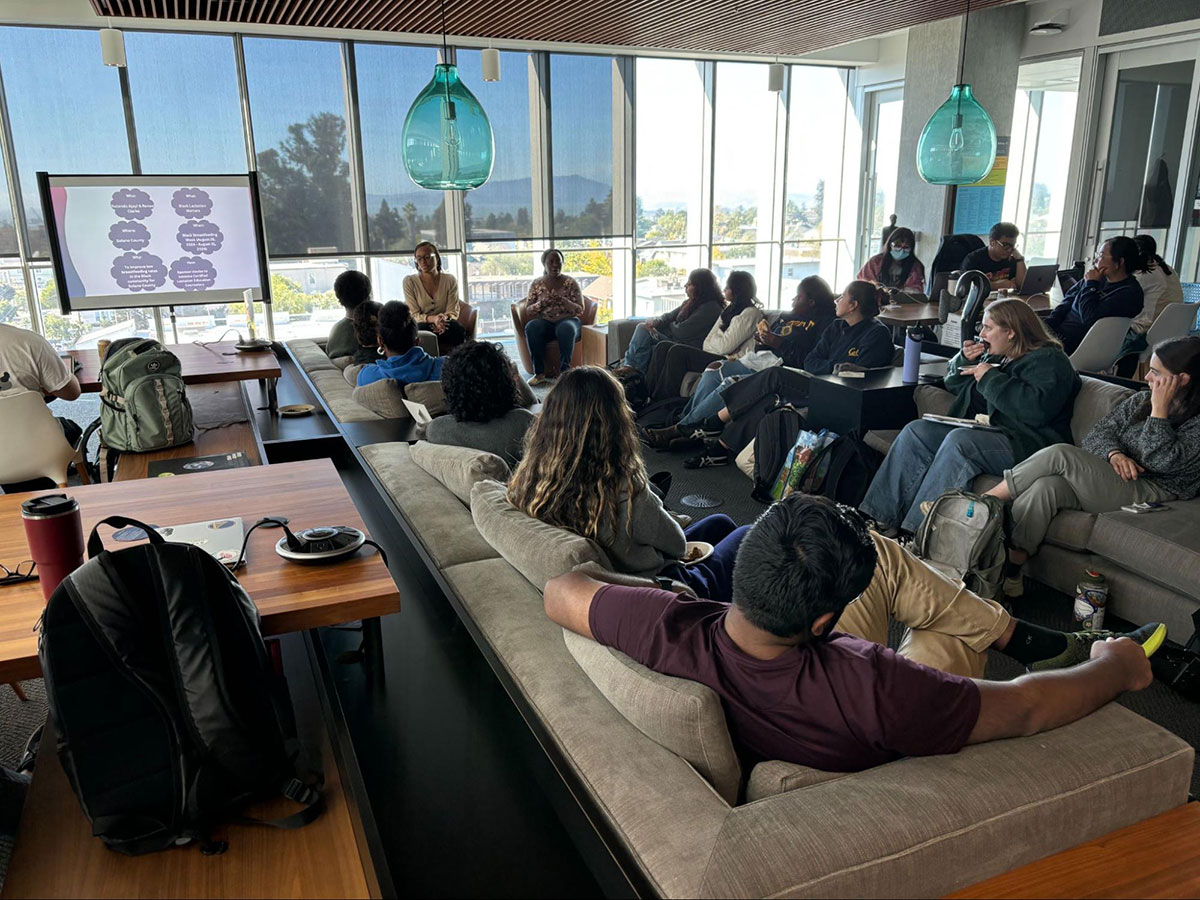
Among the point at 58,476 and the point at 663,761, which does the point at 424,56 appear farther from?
the point at 663,761

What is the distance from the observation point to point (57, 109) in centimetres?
694

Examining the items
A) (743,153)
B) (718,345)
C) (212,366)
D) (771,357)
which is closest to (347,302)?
(212,366)

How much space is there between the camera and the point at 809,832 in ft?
3.85

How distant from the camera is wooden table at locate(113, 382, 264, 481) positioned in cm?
319

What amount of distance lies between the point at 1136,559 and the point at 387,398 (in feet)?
9.42

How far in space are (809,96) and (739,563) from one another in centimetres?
915

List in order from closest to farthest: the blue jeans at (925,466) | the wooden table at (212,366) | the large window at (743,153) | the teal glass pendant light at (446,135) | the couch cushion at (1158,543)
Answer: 1. the couch cushion at (1158,543)
2. the blue jeans at (925,466)
3. the teal glass pendant light at (446,135)
4. the wooden table at (212,366)
5. the large window at (743,153)

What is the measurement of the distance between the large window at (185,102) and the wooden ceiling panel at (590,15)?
81.8 inches

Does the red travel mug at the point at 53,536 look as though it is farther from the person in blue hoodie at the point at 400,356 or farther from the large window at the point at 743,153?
the large window at the point at 743,153

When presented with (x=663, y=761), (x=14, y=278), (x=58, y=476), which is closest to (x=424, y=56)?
(x=14, y=278)

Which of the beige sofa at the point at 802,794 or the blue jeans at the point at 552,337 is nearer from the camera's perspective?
the beige sofa at the point at 802,794

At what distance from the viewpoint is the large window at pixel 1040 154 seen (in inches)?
307

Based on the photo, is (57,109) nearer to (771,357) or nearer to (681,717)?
(771,357)

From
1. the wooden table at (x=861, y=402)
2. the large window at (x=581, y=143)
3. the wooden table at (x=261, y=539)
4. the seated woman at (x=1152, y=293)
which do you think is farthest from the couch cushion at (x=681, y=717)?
the large window at (x=581, y=143)
